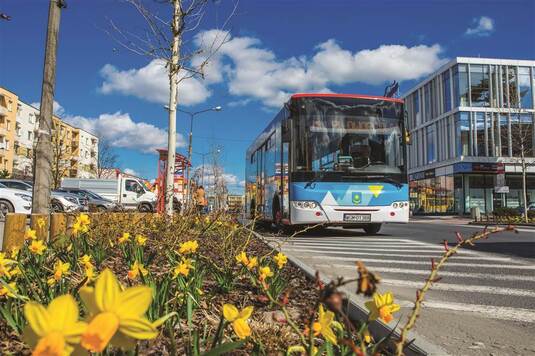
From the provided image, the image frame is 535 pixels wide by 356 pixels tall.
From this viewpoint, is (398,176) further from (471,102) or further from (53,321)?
(471,102)

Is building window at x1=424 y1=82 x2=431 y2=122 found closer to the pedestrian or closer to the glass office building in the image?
the glass office building

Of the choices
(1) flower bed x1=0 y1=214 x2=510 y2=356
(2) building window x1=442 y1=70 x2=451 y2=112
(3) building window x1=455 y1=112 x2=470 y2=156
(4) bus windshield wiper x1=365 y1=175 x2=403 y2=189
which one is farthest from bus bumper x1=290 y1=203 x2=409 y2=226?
(2) building window x1=442 y1=70 x2=451 y2=112

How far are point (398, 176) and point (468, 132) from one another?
114 ft

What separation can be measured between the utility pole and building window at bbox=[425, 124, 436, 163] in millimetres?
45639

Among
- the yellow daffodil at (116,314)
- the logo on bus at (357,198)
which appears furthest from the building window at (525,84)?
the yellow daffodil at (116,314)

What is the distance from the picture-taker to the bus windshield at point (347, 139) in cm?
1082

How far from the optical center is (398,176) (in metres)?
11.1

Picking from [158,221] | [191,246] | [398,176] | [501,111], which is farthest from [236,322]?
[501,111]

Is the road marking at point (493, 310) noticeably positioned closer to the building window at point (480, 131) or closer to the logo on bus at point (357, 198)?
the logo on bus at point (357, 198)

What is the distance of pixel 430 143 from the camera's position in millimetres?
48188

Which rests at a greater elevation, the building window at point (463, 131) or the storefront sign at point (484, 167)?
the building window at point (463, 131)

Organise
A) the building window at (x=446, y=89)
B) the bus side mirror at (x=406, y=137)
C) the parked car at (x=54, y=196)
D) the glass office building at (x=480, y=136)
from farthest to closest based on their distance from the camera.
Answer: the building window at (x=446, y=89), the glass office building at (x=480, y=136), the parked car at (x=54, y=196), the bus side mirror at (x=406, y=137)

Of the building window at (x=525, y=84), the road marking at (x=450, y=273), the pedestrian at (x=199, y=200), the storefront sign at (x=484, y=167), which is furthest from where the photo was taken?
the building window at (x=525, y=84)

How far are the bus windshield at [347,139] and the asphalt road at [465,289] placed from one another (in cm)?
228
